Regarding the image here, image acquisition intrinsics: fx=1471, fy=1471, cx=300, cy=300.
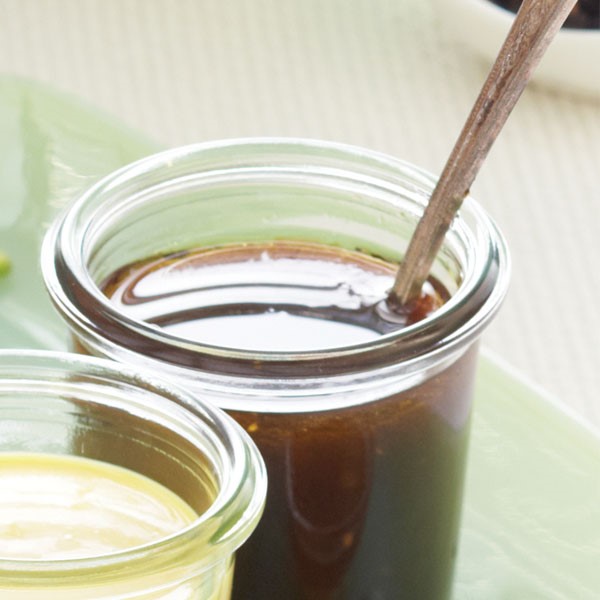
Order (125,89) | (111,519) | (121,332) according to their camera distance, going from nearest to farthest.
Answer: (111,519), (121,332), (125,89)

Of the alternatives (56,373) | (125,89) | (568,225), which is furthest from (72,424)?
(125,89)

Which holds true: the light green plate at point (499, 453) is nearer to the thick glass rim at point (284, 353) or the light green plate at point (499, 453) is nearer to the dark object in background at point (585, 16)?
the thick glass rim at point (284, 353)

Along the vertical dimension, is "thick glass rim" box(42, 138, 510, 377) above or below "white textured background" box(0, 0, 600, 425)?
above

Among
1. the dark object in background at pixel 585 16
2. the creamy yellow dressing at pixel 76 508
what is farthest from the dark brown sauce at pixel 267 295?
the dark object in background at pixel 585 16

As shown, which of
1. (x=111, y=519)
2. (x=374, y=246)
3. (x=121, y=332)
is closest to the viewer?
(x=111, y=519)

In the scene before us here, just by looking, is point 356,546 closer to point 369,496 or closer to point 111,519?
point 369,496

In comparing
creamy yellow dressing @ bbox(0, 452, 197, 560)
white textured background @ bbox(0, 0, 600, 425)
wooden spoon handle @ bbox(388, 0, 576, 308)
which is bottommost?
white textured background @ bbox(0, 0, 600, 425)

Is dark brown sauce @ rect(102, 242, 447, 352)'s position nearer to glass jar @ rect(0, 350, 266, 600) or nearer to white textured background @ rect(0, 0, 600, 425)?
glass jar @ rect(0, 350, 266, 600)

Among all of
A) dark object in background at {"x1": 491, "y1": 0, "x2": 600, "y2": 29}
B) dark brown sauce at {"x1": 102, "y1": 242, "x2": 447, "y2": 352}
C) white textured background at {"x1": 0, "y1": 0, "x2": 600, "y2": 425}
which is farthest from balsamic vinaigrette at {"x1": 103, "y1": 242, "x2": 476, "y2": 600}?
dark object in background at {"x1": 491, "y1": 0, "x2": 600, "y2": 29}
